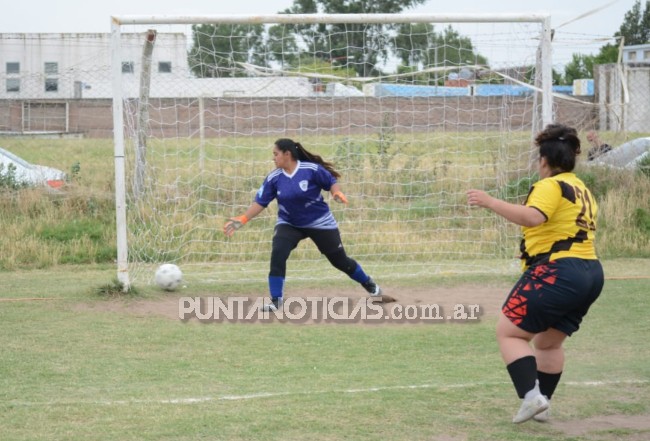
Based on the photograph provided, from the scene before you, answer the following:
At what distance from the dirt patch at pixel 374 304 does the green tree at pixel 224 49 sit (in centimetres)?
312

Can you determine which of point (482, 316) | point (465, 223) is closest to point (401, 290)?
point (482, 316)

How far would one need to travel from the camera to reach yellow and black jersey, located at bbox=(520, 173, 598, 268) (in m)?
5.68

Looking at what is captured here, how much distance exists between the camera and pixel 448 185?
13984mm

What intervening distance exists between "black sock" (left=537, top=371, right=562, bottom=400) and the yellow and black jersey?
0.75m

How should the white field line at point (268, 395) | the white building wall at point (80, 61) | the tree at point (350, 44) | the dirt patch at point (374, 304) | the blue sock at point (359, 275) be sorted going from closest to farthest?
the white field line at point (268, 395) → the dirt patch at point (374, 304) → the blue sock at point (359, 275) → the tree at point (350, 44) → the white building wall at point (80, 61)

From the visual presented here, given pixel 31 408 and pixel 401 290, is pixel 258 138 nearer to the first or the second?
pixel 401 290

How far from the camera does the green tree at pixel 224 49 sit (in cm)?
1203

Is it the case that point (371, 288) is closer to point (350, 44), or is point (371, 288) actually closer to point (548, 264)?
point (350, 44)

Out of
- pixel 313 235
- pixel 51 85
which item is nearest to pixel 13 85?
pixel 51 85

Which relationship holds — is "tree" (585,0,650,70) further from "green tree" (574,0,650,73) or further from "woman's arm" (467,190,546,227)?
"woman's arm" (467,190,546,227)

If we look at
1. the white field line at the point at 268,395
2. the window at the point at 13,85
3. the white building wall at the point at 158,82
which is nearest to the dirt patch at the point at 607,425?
the white field line at the point at 268,395

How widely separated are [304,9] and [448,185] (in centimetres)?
2000

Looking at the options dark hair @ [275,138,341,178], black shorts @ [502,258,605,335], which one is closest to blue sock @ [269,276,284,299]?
dark hair @ [275,138,341,178]

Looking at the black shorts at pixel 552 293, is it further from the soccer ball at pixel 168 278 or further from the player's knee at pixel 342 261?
the soccer ball at pixel 168 278
